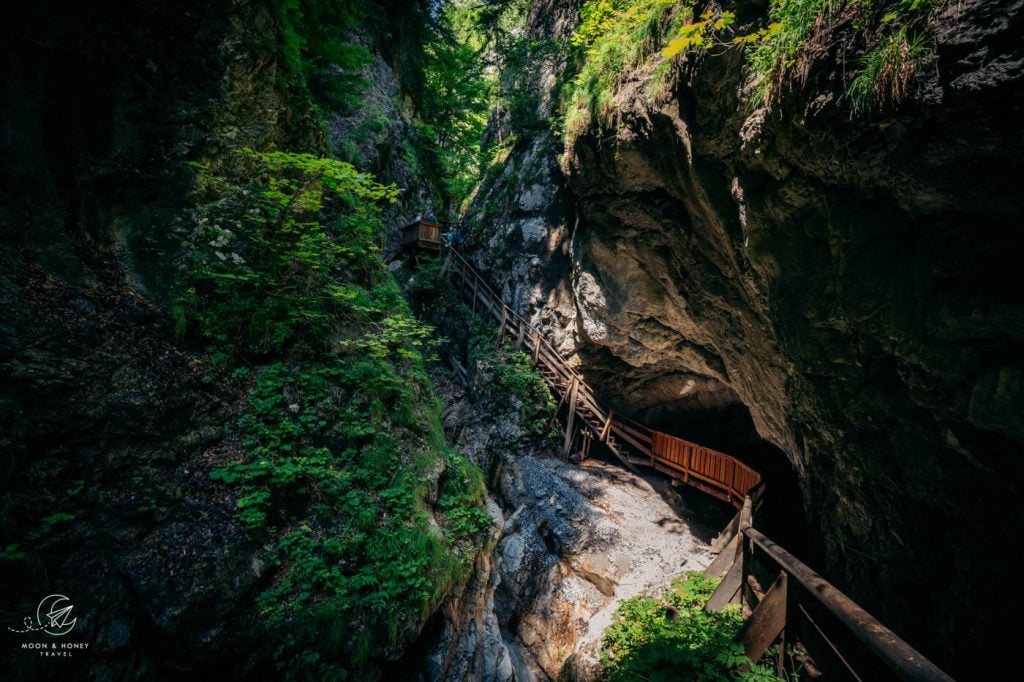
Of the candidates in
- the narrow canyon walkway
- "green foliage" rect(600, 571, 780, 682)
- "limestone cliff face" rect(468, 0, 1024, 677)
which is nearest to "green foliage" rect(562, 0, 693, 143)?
"limestone cliff face" rect(468, 0, 1024, 677)

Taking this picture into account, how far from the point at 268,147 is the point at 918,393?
7.67 meters

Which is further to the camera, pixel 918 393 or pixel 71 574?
pixel 918 393

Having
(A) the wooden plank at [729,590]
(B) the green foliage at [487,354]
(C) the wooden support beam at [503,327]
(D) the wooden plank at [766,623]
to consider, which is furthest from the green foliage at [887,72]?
(C) the wooden support beam at [503,327]

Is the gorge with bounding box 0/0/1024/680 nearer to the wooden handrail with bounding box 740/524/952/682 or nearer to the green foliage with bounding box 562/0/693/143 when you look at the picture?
the green foliage with bounding box 562/0/693/143

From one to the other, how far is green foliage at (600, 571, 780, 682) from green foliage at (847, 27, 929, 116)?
4.50 metres

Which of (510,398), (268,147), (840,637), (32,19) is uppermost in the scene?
(32,19)

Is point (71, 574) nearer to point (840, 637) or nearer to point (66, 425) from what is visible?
point (66, 425)

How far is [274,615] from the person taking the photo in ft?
9.51

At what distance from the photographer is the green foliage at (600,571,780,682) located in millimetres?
3719

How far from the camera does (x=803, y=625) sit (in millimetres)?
5227

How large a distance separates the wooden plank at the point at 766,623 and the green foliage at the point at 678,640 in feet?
0.35

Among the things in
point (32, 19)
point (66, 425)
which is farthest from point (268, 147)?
point (66, 425)

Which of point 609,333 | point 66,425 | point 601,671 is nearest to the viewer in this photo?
point 66,425

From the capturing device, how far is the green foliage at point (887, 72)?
2.62m
